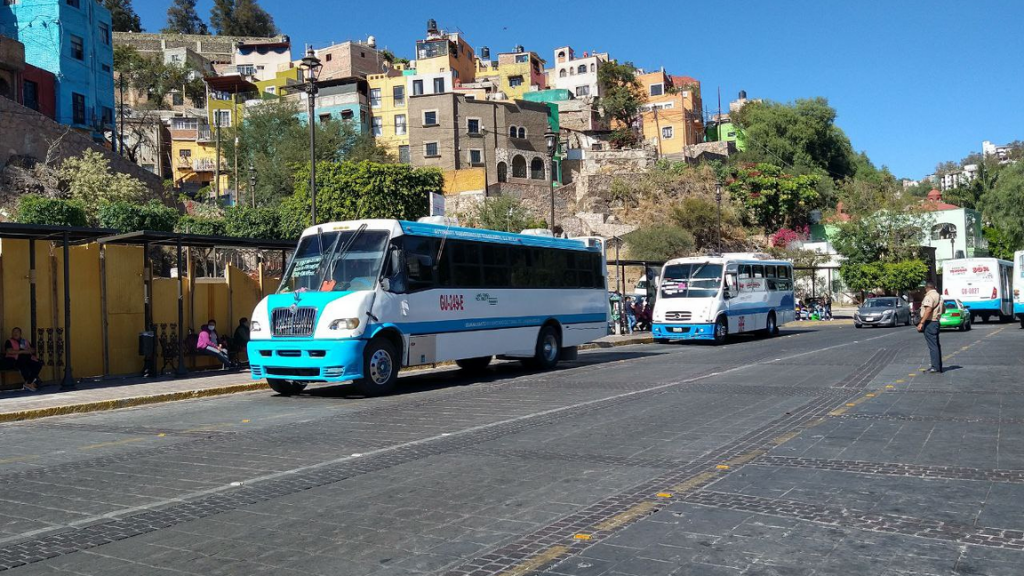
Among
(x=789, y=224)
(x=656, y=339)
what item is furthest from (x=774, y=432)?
(x=789, y=224)

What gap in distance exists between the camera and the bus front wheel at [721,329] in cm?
2844

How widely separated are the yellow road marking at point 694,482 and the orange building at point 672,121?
8513 cm

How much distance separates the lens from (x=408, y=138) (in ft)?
247

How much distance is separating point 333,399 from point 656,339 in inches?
696

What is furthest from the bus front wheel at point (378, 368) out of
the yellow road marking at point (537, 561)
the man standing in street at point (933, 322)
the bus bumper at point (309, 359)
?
the man standing in street at point (933, 322)

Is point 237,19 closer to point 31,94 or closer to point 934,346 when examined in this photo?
point 31,94

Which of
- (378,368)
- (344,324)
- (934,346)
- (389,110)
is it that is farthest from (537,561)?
(389,110)

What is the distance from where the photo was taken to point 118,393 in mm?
16031

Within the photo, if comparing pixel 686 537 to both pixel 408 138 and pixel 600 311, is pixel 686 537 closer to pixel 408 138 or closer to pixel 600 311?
pixel 600 311

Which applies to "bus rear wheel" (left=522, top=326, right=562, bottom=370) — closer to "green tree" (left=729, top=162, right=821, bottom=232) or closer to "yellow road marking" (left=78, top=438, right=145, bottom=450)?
"yellow road marking" (left=78, top=438, right=145, bottom=450)

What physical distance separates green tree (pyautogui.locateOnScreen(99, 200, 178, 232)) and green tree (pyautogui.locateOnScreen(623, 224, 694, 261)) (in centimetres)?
3091

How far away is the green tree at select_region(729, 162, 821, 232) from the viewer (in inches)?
2729

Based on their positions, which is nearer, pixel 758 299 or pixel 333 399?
pixel 333 399

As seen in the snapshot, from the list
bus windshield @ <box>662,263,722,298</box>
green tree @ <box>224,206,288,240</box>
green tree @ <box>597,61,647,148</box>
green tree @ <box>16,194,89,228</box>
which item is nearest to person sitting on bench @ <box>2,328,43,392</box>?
bus windshield @ <box>662,263,722,298</box>
